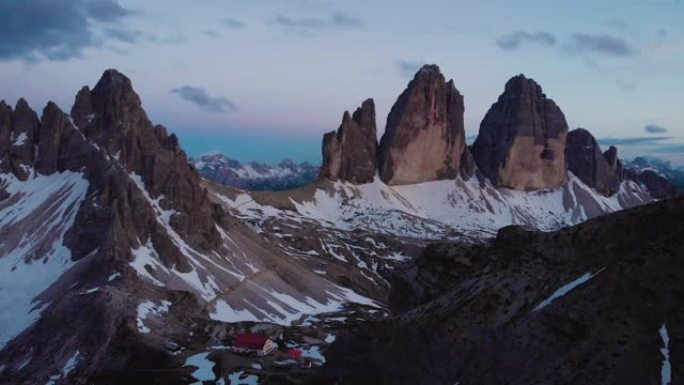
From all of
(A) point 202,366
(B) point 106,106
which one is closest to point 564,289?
Answer: (A) point 202,366

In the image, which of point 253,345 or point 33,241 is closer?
point 253,345

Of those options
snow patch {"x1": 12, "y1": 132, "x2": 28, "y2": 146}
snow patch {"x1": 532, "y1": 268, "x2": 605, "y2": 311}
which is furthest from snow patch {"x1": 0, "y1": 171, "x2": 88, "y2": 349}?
snow patch {"x1": 532, "y1": 268, "x2": 605, "y2": 311}

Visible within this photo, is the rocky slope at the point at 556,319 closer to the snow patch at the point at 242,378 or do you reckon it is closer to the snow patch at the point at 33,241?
the snow patch at the point at 242,378

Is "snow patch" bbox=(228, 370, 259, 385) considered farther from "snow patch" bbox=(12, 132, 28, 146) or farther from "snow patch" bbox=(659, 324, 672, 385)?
"snow patch" bbox=(12, 132, 28, 146)

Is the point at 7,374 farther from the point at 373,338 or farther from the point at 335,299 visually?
the point at 335,299

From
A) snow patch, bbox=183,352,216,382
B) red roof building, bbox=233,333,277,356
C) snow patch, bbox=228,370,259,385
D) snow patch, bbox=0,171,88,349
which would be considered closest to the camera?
snow patch, bbox=228,370,259,385

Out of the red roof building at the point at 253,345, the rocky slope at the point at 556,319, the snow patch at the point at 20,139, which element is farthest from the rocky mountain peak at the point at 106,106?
the rocky slope at the point at 556,319

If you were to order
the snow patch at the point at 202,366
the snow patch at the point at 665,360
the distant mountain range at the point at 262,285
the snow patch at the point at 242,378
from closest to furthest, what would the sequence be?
the snow patch at the point at 665,360, the distant mountain range at the point at 262,285, the snow patch at the point at 242,378, the snow patch at the point at 202,366

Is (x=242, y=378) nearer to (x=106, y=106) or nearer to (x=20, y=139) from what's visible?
(x=106, y=106)

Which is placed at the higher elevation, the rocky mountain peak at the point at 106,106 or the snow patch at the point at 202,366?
the rocky mountain peak at the point at 106,106
